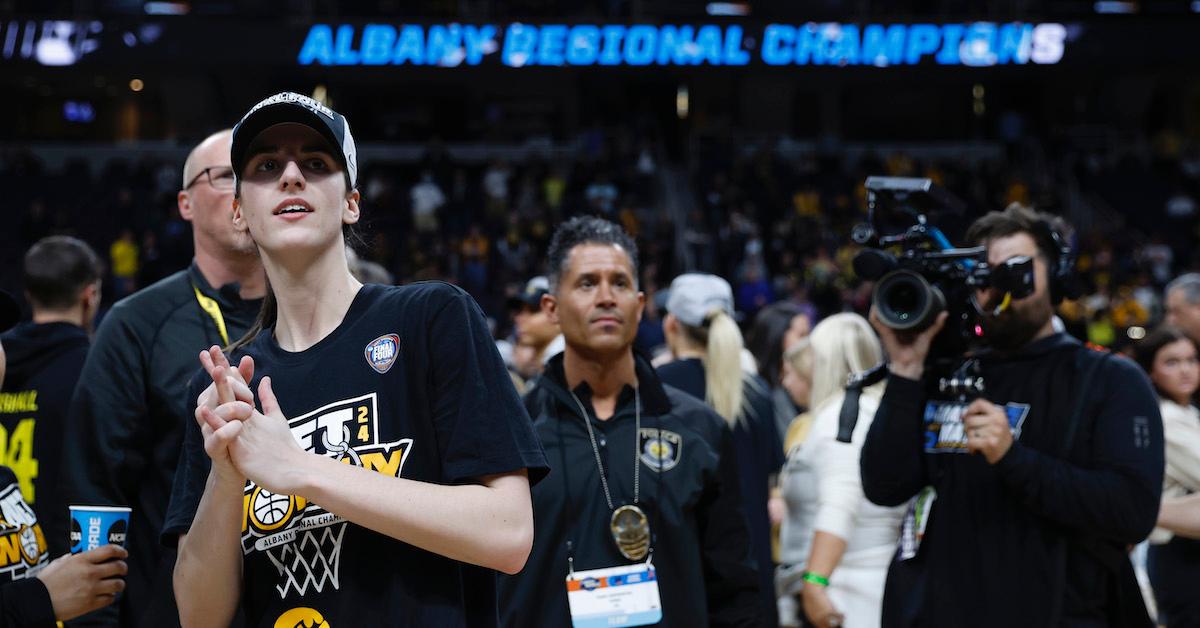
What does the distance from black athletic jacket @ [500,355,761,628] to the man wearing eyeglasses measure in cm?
90

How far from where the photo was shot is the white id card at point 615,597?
11.0ft

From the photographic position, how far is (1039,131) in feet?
89.9

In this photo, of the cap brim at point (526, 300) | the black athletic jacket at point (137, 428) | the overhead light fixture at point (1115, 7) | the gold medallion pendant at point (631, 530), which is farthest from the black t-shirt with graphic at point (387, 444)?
the overhead light fixture at point (1115, 7)

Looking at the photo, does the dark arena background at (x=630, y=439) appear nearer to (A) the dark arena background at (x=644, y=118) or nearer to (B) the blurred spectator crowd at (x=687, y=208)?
(B) the blurred spectator crowd at (x=687, y=208)

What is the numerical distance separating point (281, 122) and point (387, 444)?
0.58 meters

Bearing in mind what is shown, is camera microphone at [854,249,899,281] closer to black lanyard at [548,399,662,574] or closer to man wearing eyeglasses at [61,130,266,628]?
black lanyard at [548,399,662,574]

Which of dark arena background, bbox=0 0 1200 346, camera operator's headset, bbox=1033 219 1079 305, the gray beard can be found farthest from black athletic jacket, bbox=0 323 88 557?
dark arena background, bbox=0 0 1200 346

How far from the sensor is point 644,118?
85.4 feet

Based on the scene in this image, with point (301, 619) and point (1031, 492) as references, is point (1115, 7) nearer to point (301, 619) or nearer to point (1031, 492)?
point (1031, 492)

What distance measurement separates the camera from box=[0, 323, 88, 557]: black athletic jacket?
4.07 metres

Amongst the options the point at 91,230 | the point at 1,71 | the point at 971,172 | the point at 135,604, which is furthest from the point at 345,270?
the point at 1,71

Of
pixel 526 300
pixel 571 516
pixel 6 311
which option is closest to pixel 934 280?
Result: pixel 571 516

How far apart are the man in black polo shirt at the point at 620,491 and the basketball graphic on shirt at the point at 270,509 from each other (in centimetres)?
133

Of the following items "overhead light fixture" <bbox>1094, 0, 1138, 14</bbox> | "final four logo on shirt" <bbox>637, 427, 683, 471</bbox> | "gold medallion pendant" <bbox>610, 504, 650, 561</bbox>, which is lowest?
"gold medallion pendant" <bbox>610, 504, 650, 561</bbox>
